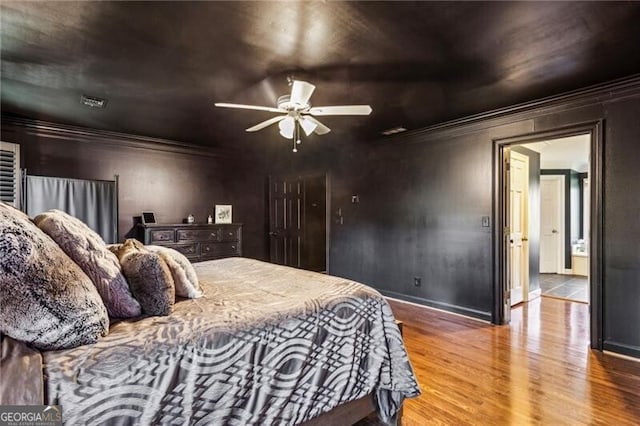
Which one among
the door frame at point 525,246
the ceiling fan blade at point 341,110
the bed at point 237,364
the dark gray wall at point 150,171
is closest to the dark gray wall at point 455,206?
the dark gray wall at point 150,171

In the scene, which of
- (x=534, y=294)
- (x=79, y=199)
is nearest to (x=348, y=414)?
(x=79, y=199)

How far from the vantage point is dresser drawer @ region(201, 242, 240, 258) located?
499cm

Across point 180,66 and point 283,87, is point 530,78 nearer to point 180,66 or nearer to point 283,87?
point 283,87

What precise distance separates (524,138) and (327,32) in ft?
8.56

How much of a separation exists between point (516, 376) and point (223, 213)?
181 inches

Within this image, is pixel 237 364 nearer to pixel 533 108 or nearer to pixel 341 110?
pixel 341 110

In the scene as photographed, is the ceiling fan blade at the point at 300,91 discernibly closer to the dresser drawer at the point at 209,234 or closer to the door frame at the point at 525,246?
the dresser drawer at the point at 209,234

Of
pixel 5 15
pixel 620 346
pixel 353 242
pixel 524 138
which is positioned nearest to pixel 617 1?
pixel 524 138

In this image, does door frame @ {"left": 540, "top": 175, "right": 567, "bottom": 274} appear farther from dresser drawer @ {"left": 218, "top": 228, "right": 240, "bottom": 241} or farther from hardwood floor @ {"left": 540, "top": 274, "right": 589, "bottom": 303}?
dresser drawer @ {"left": 218, "top": 228, "right": 240, "bottom": 241}

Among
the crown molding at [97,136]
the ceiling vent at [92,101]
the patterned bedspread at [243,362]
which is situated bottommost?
the patterned bedspread at [243,362]

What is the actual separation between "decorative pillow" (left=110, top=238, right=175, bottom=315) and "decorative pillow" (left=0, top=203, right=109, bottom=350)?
0.28 meters

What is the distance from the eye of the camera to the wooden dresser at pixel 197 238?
459 cm

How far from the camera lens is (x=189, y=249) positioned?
485 cm

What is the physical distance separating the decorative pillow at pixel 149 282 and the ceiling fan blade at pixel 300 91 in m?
1.51
